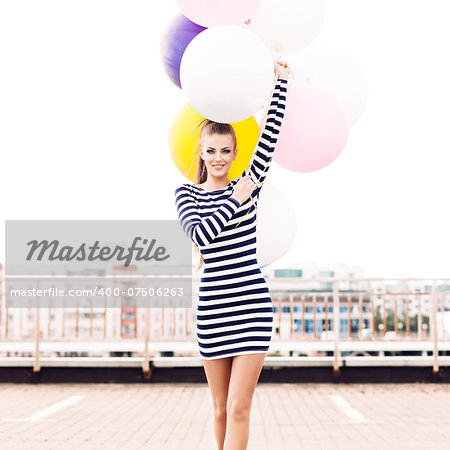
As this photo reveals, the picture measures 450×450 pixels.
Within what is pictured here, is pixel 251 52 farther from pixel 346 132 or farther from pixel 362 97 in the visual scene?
pixel 362 97

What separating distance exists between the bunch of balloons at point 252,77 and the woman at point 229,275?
156 millimetres

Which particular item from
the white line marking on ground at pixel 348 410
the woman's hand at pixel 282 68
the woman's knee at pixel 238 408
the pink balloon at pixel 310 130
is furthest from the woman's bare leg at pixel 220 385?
the white line marking on ground at pixel 348 410

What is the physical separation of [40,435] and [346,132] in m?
4.62

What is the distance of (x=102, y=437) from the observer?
20.7 feet

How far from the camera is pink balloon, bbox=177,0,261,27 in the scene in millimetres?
3037

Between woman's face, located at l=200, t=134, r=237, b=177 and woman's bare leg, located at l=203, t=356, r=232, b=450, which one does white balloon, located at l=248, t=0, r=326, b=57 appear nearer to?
woman's face, located at l=200, t=134, r=237, b=177

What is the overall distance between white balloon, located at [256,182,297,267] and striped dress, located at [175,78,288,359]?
0.21 m

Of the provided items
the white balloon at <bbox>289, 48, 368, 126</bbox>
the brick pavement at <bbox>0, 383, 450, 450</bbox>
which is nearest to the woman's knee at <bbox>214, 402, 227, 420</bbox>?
the white balloon at <bbox>289, 48, 368, 126</bbox>

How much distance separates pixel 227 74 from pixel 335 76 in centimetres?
105

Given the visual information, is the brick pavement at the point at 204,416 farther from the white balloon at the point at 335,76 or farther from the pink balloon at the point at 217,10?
the pink balloon at the point at 217,10

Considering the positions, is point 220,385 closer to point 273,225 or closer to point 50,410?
point 273,225

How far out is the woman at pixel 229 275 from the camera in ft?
9.43

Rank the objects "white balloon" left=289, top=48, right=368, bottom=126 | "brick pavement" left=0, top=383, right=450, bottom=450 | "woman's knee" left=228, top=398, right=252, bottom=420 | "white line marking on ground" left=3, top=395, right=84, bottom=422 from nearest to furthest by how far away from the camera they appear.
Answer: "woman's knee" left=228, top=398, right=252, bottom=420, "white balloon" left=289, top=48, right=368, bottom=126, "brick pavement" left=0, top=383, right=450, bottom=450, "white line marking on ground" left=3, top=395, right=84, bottom=422

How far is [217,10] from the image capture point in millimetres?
3064
